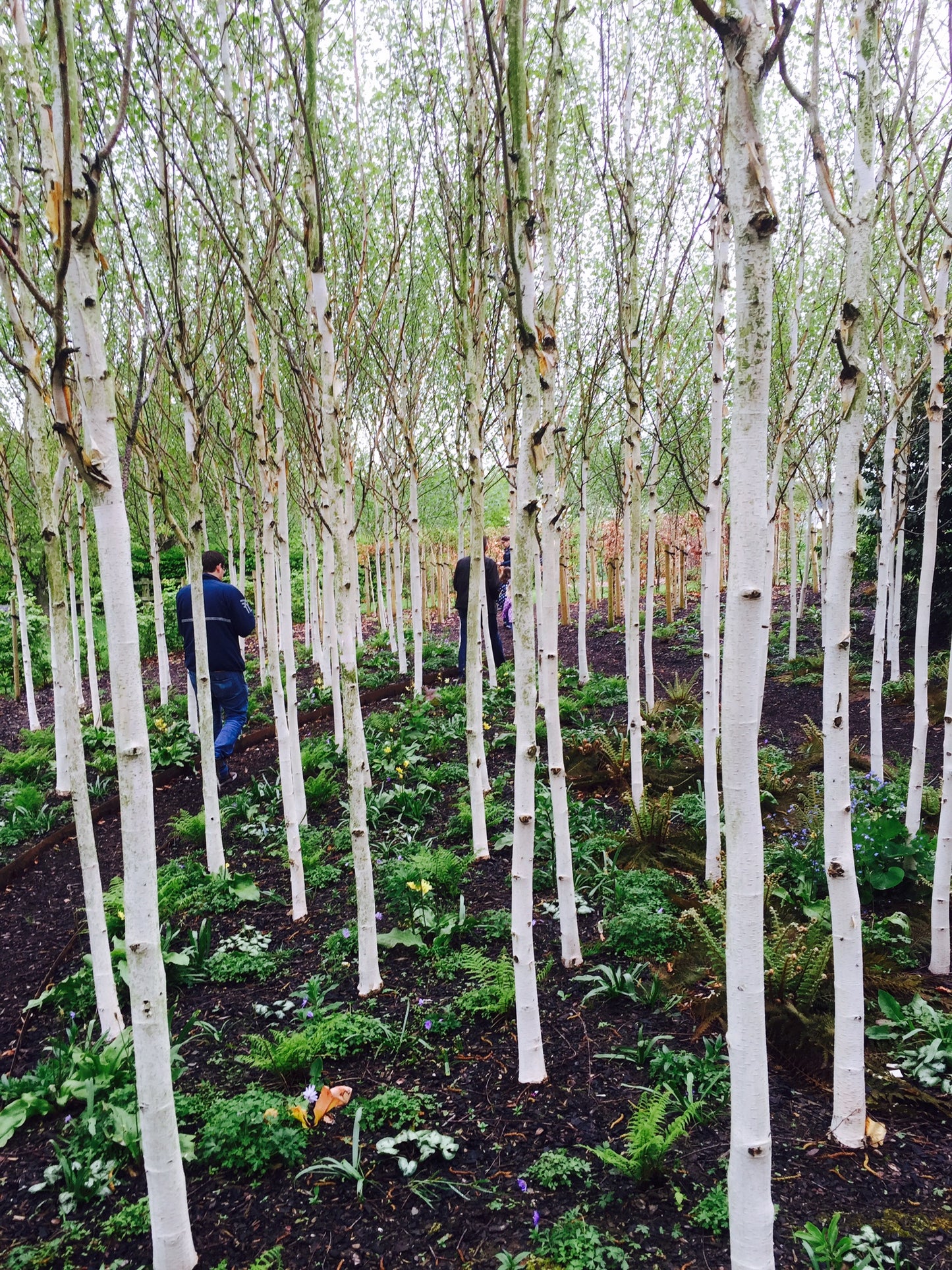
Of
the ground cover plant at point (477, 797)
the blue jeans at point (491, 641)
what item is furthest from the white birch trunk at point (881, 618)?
the blue jeans at point (491, 641)

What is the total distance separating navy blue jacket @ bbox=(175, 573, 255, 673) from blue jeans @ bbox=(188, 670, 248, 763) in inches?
3.6

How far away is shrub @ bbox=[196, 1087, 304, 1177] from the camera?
2492 mm

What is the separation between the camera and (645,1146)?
7.36ft

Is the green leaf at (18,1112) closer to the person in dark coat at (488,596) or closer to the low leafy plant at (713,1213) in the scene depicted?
the low leafy plant at (713,1213)

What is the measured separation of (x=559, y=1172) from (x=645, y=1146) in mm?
324

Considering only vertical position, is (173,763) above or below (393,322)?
below

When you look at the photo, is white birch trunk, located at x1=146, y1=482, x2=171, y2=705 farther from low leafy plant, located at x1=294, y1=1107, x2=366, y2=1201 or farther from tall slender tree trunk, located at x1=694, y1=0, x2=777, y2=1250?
tall slender tree trunk, located at x1=694, y1=0, x2=777, y2=1250

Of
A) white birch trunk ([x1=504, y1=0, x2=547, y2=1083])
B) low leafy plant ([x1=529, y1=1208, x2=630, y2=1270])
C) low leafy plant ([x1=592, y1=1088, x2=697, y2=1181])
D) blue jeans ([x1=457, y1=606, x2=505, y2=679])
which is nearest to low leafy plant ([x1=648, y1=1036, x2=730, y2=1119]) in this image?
low leafy plant ([x1=592, y1=1088, x2=697, y2=1181])

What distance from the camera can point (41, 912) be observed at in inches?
189

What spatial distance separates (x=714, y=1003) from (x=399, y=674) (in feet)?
27.4

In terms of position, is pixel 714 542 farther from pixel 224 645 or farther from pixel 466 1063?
pixel 224 645

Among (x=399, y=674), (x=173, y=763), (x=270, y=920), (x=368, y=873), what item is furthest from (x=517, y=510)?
(x=399, y=674)

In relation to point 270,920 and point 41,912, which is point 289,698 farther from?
point 41,912

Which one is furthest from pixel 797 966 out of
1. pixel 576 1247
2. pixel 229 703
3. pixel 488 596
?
pixel 488 596
